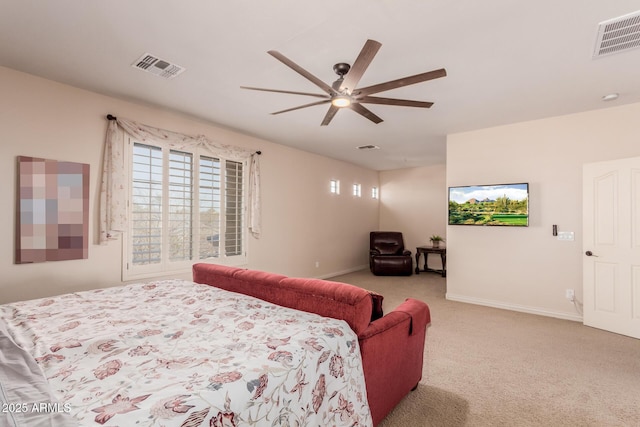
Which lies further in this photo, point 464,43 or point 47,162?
point 47,162

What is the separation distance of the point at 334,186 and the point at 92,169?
15.2 ft

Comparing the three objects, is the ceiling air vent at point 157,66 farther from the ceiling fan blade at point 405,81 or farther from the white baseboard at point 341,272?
the white baseboard at point 341,272

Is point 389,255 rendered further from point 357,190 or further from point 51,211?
point 51,211

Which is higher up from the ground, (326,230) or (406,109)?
(406,109)

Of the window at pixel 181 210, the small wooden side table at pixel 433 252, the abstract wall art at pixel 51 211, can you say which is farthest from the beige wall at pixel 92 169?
the small wooden side table at pixel 433 252

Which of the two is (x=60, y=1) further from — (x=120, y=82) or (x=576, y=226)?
(x=576, y=226)

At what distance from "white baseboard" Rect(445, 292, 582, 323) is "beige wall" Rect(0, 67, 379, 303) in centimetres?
277

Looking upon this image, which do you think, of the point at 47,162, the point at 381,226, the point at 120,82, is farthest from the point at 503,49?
the point at 381,226

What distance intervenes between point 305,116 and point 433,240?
475 centimetres

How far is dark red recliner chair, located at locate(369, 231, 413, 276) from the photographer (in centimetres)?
685

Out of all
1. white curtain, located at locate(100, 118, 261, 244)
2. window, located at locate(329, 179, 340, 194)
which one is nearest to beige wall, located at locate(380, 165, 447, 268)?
window, located at locate(329, 179, 340, 194)

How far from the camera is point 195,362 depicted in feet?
4.16

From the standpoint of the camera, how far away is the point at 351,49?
2.49 meters

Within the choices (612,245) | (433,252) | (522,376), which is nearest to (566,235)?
(612,245)
